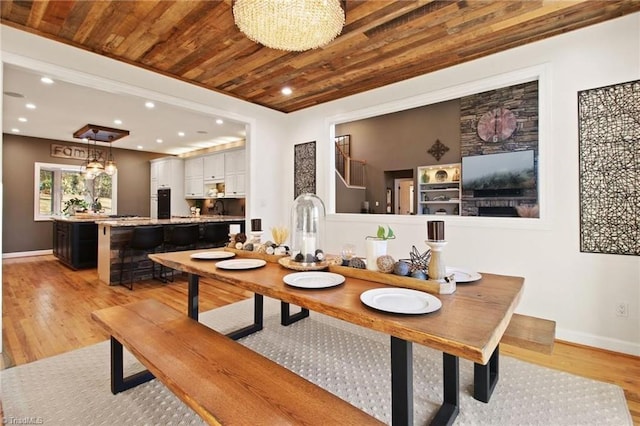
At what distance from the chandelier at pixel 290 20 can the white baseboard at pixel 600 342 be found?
9.98 ft

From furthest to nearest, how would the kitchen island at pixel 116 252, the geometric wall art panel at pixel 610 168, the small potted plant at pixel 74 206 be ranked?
the small potted plant at pixel 74 206
the kitchen island at pixel 116 252
the geometric wall art panel at pixel 610 168

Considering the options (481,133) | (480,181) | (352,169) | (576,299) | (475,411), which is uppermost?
(481,133)

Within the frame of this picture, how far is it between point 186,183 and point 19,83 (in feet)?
14.5

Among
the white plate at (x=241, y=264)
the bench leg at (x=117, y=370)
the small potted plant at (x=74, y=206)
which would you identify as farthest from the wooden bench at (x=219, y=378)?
the small potted plant at (x=74, y=206)

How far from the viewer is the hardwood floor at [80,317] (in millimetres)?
2172

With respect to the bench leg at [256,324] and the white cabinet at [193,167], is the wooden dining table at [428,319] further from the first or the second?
the white cabinet at [193,167]

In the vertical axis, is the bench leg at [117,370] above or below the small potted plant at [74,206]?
below

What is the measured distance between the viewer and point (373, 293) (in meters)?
1.35

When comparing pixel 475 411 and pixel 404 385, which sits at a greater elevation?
pixel 404 385

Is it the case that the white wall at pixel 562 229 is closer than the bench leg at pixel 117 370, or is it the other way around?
the bench leg at pixel 117 370

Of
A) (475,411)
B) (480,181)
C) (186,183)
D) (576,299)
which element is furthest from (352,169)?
(475,411)

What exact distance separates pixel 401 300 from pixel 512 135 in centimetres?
642

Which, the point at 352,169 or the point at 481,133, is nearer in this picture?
the point at 481,133

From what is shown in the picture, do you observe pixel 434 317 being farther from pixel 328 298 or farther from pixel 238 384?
pixel 238 384
